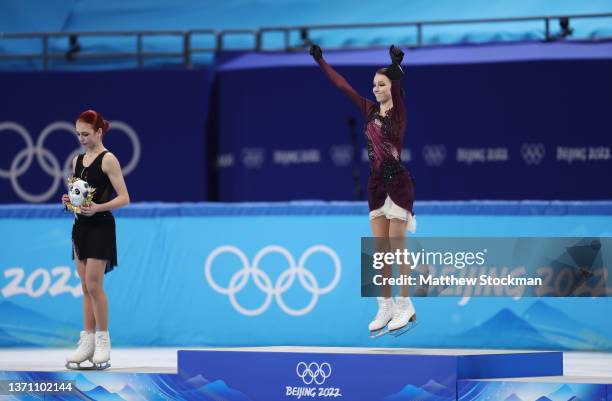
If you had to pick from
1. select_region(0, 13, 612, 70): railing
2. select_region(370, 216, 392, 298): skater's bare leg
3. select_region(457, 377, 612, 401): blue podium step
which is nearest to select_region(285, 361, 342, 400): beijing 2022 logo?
select_region(370, 216, 392, 298): skater's bare leg

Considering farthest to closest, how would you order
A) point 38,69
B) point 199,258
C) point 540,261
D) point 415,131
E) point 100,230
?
point 38,69 < point 415,131 < point 199,258 < point 540,261 < point 100,230

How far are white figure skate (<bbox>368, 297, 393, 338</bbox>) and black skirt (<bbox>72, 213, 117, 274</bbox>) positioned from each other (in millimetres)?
1799

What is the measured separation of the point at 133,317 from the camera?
11109mm

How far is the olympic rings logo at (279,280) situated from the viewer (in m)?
10.8

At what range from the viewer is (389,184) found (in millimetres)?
8109

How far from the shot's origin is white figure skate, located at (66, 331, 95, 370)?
8.45 m

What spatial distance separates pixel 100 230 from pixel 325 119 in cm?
554

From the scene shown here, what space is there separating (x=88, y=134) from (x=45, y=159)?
5.73 metres

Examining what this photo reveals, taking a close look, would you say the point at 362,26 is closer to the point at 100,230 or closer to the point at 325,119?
the point at 325,119

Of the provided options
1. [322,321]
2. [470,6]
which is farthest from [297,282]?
[470,6]

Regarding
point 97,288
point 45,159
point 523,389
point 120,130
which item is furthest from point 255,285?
point 45,159

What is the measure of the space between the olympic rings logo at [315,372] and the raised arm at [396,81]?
1.65 m

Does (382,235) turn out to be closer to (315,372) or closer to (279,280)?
(315,372)

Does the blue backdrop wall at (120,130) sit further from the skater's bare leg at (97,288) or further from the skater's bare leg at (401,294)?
the skater's bare leg at (401,294)
